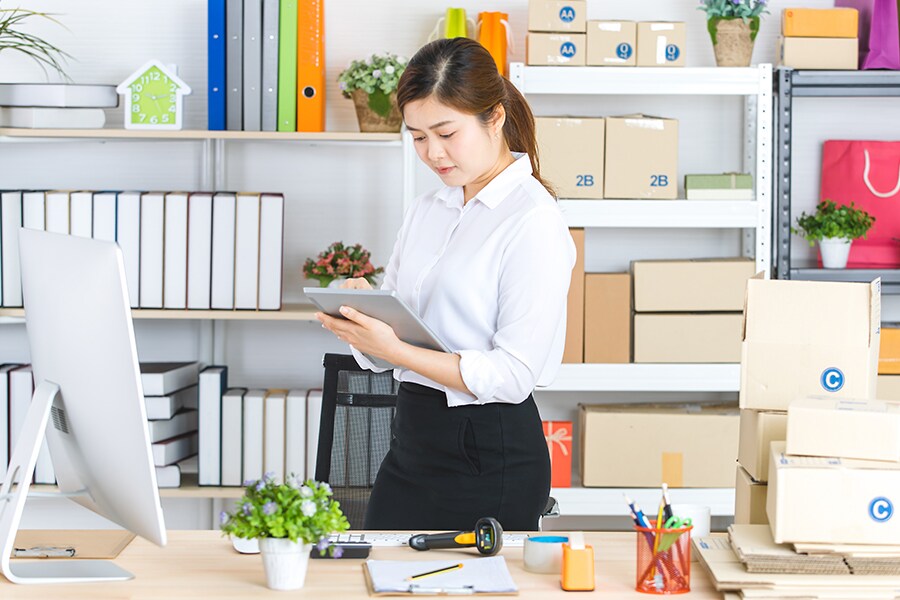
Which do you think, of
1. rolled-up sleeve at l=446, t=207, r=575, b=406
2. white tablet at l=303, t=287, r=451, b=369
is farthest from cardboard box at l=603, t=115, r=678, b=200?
white tablet at l=303, t=287, r=451, b=369

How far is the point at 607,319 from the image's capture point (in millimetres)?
2816

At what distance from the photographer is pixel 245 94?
2.78 metres

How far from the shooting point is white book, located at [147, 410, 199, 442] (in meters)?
2.79

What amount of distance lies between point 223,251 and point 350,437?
854 millimetres

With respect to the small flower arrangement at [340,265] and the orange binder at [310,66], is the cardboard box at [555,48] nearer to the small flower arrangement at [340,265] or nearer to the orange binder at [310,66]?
the orange binder at [310,66]

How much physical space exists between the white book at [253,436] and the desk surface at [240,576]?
1224 mm

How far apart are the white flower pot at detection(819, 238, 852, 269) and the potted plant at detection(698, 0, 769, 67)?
534 mm

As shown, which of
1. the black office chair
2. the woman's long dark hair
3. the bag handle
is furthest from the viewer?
the bag handle

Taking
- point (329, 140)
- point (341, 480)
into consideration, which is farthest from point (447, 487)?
point (329, 140)

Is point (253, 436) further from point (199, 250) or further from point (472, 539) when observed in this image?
point (472, 539)

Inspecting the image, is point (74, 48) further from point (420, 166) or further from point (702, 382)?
point (702, 382)

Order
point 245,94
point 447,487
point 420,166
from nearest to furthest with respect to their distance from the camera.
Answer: point 447,487 → point 245,94 → point 420,166

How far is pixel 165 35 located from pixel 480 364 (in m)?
1.84

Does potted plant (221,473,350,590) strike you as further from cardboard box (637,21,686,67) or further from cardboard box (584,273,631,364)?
cardboard box (637,21,686,67)
